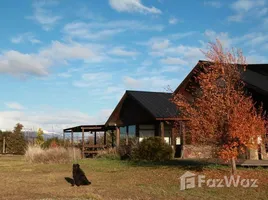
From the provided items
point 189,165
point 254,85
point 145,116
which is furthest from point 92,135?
point 254,85

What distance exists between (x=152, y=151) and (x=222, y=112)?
301 inches

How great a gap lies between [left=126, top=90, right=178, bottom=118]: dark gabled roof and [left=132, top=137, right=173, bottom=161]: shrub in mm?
2430

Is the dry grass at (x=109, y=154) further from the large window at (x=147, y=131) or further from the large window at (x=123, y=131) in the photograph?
the large window at (x=123, y=131)

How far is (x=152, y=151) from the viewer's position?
18703 millimetres

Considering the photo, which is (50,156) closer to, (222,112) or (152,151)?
(152,151)

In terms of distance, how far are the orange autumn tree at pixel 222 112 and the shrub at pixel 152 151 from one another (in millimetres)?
6608

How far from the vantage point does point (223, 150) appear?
37.0 feet

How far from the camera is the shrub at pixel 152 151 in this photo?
61.4 feet

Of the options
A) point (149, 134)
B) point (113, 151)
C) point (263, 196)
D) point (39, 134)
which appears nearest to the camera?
point (263, 196)

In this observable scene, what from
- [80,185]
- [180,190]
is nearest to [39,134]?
[80,185]

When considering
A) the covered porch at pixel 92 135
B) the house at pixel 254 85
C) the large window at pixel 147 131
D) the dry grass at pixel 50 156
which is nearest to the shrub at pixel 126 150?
the dry grass at pixel 50 156

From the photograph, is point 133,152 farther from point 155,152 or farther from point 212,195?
point 212,195

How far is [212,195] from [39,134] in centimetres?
2924

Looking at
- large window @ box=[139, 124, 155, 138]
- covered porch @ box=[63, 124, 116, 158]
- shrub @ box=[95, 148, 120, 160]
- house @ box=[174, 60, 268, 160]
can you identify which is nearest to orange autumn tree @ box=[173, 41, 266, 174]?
house @ box=[174, 60, 268, 160]
